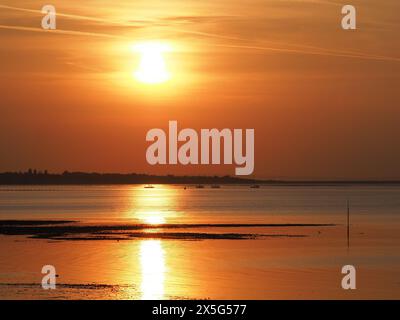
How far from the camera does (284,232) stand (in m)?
75.5

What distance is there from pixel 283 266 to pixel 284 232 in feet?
89.5

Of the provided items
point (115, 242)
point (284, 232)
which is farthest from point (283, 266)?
point (284, 232)

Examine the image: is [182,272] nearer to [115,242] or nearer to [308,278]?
[308,278]
